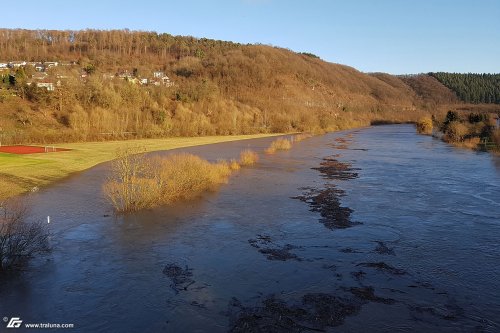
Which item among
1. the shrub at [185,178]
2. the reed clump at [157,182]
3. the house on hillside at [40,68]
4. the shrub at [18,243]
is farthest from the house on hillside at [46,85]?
the shrub at [18,243]

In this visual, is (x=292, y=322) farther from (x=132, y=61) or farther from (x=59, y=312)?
(x=132, y=61)

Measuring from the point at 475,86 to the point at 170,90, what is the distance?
145521 millimetres

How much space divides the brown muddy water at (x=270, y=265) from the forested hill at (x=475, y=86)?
15919 cm

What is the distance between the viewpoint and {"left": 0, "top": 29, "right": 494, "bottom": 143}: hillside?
53.3 metres

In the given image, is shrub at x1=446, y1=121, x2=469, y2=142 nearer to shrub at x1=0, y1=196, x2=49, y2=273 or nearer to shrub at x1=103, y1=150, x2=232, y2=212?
shrub at x1=103, y1=150, x2=232, y2=212

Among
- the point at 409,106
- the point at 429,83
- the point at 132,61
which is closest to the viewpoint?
the point at 132,61

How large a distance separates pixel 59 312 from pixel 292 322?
462 cm

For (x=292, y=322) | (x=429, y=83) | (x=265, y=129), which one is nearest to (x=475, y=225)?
(x=292, y=322)

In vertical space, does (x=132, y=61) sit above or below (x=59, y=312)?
above

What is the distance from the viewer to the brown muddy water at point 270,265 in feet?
27.8

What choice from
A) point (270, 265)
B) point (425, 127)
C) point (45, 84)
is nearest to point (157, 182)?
point (270, 265)

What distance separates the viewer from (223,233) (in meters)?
14.2

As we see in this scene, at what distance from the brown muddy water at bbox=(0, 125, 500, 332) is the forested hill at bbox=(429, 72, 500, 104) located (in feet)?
522

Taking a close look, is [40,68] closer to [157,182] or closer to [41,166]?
[41,166]
